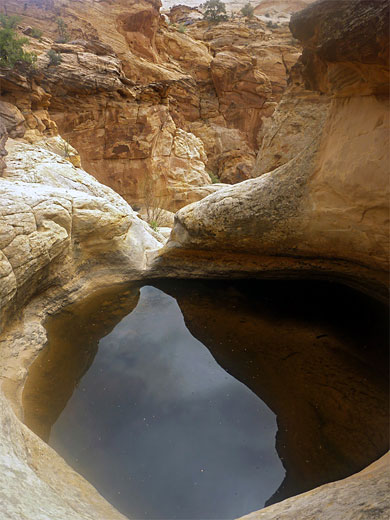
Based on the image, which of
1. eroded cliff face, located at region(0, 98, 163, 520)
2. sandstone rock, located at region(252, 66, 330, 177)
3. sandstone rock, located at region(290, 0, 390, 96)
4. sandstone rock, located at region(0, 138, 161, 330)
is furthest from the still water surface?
sandstone rock, located at region(252, 66, 330, 177)

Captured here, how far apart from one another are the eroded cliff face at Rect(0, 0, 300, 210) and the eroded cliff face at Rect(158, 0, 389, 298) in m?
7.02

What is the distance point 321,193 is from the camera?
402 centimetres

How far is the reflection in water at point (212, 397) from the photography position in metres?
2.49

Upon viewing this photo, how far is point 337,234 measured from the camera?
4.16m

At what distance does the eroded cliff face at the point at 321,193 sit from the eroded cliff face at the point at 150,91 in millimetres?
7024

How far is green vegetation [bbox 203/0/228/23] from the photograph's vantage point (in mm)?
23594

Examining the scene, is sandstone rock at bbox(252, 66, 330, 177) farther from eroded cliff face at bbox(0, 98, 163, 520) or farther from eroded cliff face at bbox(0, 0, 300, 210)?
eroded cliff face at bbox(0, 0, 300, 210)

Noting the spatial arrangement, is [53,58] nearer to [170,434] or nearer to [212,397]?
[212,397]

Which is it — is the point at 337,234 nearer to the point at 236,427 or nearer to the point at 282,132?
the point at 282,132

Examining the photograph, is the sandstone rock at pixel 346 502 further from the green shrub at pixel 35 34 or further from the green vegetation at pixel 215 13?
the green vegetation at pixel 215 13

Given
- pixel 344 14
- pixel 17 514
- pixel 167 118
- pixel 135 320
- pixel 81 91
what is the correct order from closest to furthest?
pixel 17 514 → pixel 344 14 → pixel 135 320 → pixel 81 91 → pixel 167 118

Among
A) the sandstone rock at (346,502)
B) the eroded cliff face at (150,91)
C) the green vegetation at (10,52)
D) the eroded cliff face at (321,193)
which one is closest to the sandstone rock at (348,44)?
the eroded cliff face at (321,193)

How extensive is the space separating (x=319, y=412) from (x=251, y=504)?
1089 millimetres

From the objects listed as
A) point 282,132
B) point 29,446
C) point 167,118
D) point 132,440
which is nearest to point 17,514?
point 29,446
